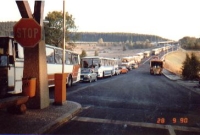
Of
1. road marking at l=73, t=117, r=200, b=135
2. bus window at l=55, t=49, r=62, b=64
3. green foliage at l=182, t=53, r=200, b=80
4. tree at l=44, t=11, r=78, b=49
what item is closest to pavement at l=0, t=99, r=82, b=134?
road marking at l=73, t=117, r=200, b=135

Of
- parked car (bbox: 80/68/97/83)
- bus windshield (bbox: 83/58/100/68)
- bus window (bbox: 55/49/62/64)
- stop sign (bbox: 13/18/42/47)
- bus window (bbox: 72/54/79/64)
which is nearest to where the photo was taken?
stop sign (bbox: 13/18/42/47)

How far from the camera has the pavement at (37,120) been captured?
7352mm

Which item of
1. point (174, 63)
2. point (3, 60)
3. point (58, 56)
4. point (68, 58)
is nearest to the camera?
point (3, 60)

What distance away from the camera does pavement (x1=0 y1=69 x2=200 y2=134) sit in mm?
7352

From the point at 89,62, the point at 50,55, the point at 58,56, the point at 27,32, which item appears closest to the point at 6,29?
the point at 89,62

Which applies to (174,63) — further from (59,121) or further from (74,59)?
(59,121)

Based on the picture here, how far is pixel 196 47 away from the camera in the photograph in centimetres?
16012

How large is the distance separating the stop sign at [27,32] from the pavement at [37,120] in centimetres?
262

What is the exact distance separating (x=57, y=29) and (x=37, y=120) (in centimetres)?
4579

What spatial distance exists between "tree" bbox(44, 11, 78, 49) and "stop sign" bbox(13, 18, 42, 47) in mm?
42022

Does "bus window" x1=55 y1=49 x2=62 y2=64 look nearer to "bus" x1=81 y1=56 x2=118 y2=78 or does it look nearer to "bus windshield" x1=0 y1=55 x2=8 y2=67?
"bus windshield" x1=0 y1=55 x2=8 y2=67

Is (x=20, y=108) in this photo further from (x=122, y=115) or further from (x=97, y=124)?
(x=122, y=115)

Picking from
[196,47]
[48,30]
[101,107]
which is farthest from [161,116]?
[196,47]

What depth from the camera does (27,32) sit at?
9.93 meters
